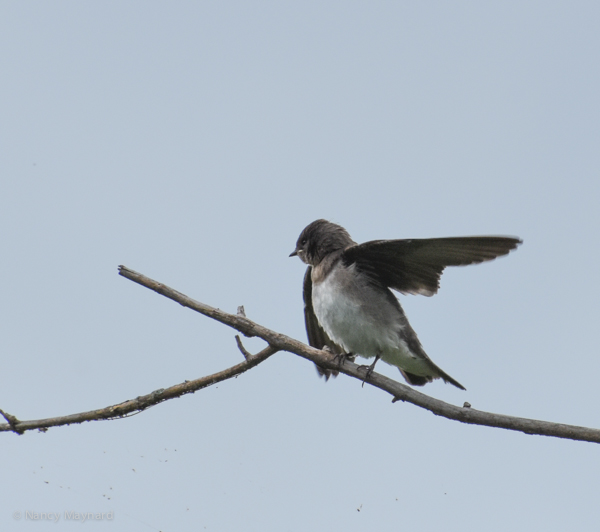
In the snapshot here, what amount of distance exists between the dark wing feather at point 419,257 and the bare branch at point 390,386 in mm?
→ 1412

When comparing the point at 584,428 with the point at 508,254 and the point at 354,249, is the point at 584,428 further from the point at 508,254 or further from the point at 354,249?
the point at 354,249

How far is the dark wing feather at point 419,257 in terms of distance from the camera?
656 cm

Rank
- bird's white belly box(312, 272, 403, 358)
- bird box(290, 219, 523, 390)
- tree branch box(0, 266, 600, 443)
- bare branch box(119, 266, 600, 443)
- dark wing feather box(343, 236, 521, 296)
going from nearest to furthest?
bare branch box(119, 266, 600, 443)
tree branch box(0, 266, 600, 443)
dark wing feather box(343, 236, 521, 296)
bird box(290, 219, 523, 390)
bird's white belly box(312, 272, 403, 358)

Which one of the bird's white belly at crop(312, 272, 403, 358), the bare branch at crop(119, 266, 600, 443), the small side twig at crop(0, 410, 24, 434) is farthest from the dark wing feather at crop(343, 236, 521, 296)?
the small side twig at crop(0, 410, 24, 434)

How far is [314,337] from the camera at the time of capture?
9484 millimetres

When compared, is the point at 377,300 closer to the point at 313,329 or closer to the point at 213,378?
the point at 313,329

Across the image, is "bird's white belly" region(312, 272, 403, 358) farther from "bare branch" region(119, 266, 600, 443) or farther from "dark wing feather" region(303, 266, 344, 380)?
"dark wing feather" region(303, 266, 344, 380)

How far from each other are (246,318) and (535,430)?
257cm

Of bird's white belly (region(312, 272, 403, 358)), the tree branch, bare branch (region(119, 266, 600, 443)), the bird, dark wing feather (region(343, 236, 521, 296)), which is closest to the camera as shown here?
bare branch (region(119, 266, 600, 443))

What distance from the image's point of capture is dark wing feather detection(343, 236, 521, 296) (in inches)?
258

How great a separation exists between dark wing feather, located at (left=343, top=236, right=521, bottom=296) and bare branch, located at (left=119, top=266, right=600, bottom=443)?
141 centimetres

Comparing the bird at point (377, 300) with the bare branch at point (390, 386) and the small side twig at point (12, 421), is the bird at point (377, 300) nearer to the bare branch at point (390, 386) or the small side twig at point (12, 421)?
the bare branch at point (390, 386)

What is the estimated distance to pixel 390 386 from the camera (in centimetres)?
619

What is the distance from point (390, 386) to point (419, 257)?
69.0 inches
